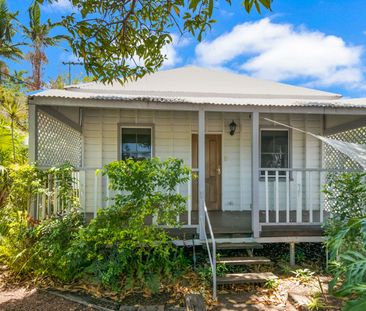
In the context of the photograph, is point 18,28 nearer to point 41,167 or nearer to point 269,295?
point 41,167

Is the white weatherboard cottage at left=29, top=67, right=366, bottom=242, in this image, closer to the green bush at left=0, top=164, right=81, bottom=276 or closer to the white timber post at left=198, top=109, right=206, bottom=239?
the white timber post at left=198, top=109, right=206, bottom=239

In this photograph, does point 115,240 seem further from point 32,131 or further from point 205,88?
point 205,88

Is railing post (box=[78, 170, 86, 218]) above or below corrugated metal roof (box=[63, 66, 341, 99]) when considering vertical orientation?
below

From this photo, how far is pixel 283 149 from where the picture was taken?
7863 millimetres

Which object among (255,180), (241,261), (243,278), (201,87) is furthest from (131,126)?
(243,278)

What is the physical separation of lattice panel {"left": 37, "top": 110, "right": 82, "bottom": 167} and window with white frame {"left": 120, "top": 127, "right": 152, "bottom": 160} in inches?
46.9

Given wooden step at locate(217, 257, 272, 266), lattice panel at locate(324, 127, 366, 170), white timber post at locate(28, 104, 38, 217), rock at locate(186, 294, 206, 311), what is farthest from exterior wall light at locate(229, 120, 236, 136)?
rock at locate(186, 294, 206, 311)

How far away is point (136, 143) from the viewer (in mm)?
7582

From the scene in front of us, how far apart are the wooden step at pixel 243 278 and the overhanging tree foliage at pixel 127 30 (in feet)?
10.9

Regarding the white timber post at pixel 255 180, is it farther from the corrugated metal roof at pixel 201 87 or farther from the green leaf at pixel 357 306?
the green leaf at pixel 357 306

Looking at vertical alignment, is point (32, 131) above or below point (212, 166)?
above

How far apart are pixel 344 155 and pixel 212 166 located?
317 centimetres

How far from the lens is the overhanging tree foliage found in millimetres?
3729

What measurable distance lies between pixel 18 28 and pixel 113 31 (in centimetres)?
1637
